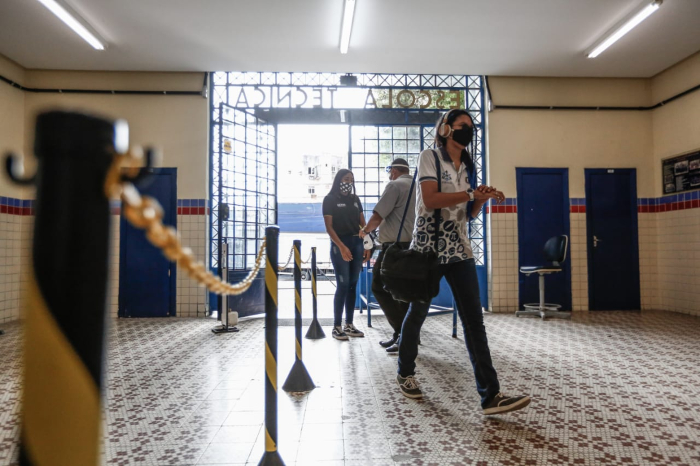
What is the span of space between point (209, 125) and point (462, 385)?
5142 millimetres

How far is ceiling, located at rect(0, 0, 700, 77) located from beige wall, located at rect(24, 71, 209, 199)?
18 centimetres

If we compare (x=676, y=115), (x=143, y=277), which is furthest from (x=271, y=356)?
(x=676, y=115)

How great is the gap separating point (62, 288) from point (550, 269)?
610 cm

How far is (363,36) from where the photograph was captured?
17.2 ft

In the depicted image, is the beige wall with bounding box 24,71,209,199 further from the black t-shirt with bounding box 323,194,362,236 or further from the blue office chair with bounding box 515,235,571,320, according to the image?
the blue office chair with bounding box 515,235,571,320

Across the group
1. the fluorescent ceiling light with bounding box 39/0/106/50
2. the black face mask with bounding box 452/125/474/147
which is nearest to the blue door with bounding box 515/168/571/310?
the black face mask with bounding box 452/125/474/147

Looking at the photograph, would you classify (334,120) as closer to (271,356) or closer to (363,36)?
(363,36)

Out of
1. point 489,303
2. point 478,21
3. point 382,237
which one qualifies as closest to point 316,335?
point 382,237

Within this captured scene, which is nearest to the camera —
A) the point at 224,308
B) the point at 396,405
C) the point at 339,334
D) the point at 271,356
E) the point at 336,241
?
the point at 271,356

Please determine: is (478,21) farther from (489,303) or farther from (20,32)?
(20,32)

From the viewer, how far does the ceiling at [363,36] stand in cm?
459

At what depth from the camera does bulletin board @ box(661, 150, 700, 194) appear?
5798mm

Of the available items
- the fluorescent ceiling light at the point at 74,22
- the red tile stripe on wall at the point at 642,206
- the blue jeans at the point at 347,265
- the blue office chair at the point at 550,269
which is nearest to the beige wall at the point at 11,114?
the fluorescent ceiling light at the point at 74,22

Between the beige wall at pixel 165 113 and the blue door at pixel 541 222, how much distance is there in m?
4.72
